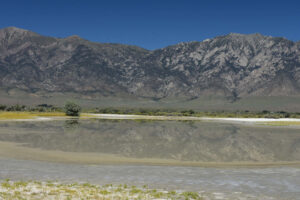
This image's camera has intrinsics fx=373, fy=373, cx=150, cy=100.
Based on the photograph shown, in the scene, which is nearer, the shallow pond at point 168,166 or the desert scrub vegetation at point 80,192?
the desert scrub vegetation at point 80,192

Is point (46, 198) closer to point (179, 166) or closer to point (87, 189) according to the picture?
point (87, 189)

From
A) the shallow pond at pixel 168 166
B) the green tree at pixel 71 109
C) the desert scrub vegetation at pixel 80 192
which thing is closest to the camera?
the desert scrub vegetation at pixel 80 192

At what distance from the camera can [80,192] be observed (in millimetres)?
13844

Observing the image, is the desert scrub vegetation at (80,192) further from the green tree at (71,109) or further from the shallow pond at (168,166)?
the green tree at (71,109)

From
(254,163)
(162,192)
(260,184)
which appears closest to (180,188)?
(162,192)

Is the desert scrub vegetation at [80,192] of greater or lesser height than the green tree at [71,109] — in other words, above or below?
below

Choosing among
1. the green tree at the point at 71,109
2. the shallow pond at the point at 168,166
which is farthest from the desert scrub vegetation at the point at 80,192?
the green tree at the point at 71,109

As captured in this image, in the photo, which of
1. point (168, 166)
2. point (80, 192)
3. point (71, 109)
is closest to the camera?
point (80, 192)

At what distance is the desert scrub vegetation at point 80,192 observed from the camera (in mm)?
13195

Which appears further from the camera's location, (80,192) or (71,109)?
(71,109)

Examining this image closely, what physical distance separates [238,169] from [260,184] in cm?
457

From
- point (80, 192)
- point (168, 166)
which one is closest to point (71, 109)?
point (168, 166)

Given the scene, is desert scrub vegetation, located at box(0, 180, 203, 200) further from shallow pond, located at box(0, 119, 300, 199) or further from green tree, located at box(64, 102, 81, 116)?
green tree, located at box(64, 102, 81, 116)

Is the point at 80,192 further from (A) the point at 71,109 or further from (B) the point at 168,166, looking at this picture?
(A) the point at 71,109
